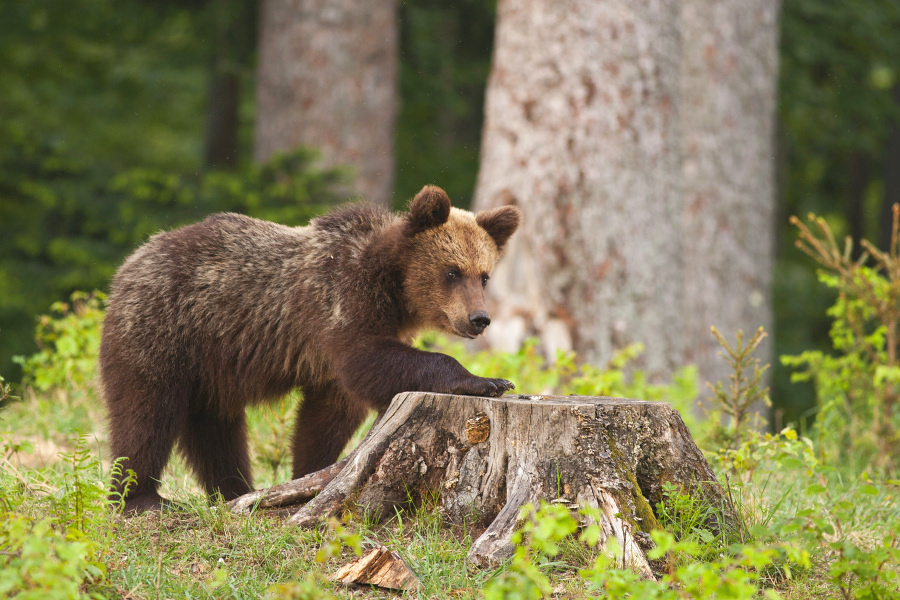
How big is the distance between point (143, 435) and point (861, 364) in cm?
524

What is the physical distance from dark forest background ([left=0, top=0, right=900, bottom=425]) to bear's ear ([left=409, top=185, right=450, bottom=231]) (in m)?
4.79

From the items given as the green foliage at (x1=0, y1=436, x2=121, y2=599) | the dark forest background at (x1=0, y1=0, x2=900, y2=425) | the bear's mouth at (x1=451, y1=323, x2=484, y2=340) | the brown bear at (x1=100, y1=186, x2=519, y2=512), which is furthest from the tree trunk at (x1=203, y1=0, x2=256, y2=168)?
the green foliage at (x1=0, y1=436, x2=121, y2=599)

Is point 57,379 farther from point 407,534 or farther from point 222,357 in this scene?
point 407,534

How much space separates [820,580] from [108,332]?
3.64 meters

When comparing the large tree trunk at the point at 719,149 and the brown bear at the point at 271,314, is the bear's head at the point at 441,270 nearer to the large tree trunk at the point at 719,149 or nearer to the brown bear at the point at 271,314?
the brown bear at the point at 271,314

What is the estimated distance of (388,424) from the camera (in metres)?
4.13

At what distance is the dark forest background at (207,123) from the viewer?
10211mm

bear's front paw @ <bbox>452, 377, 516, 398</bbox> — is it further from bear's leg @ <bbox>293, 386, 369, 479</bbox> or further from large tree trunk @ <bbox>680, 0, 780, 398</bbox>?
large tree trunk @ <bbox>680, 0, 780, 398</bbox>

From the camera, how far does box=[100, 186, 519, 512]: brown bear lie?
4.57m

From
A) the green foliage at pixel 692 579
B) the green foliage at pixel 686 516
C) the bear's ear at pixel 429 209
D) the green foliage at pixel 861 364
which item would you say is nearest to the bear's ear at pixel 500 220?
the bear's ear at pixel 429 209

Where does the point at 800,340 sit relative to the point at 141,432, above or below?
below

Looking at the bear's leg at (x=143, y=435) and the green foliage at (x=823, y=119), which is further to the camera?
the green foliage at (x=823, y=119)

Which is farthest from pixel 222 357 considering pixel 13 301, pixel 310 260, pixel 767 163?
pixel 767 163

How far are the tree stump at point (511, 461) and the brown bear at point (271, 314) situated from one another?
340 millimetres
